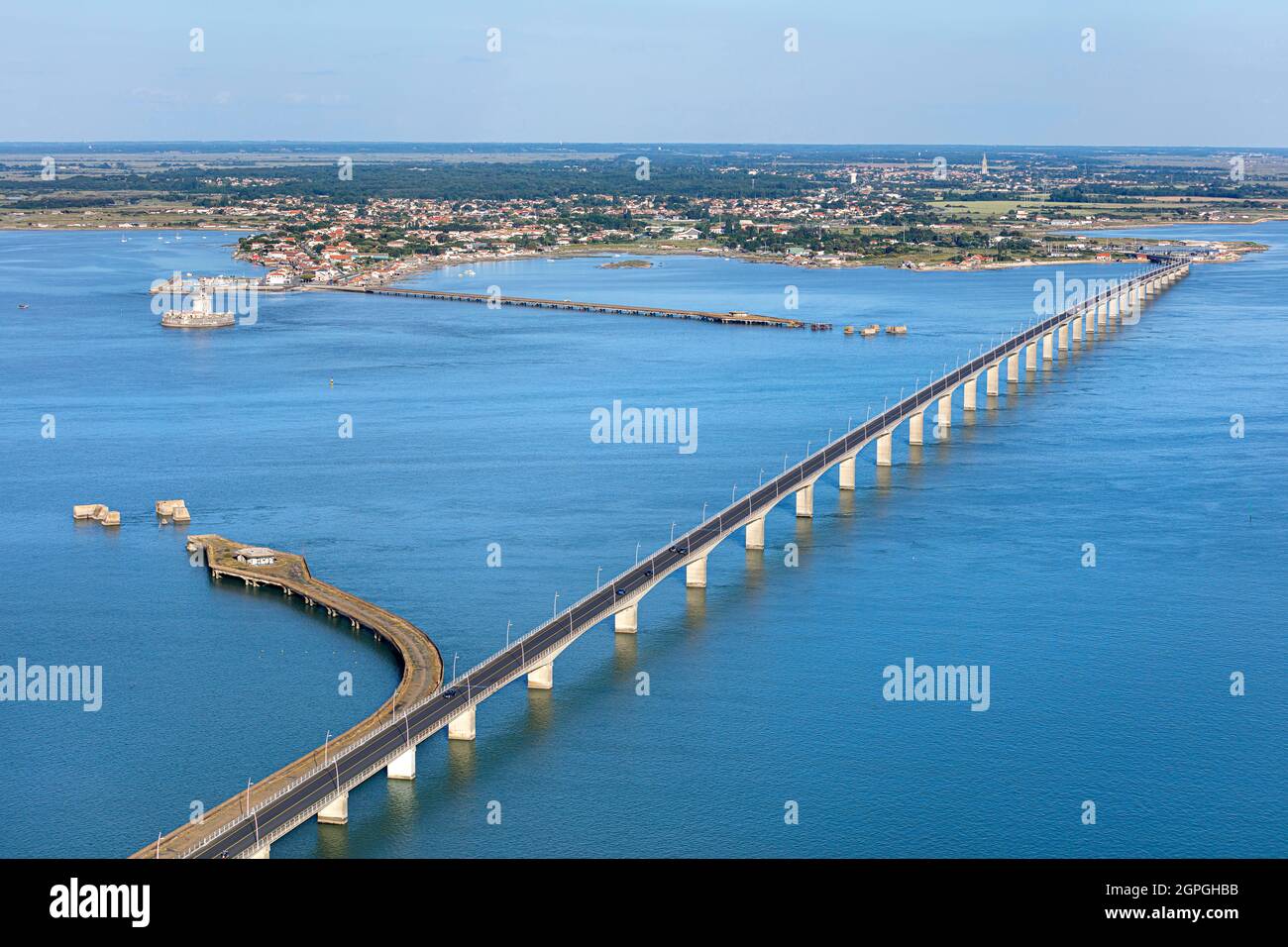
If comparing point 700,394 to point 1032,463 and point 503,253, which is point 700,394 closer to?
point 1032,463

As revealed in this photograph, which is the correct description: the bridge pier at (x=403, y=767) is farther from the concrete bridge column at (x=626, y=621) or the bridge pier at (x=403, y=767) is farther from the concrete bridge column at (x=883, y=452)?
the concrete bridge column at (x=883, y=452)

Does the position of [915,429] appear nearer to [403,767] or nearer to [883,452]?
[883,452]

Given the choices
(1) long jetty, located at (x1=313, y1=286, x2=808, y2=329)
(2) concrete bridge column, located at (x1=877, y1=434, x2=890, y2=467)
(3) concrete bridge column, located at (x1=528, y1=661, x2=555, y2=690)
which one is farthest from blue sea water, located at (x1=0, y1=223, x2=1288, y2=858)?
(1) long jetty, located at (x1=313, y1=286, x2=808, y2=329)

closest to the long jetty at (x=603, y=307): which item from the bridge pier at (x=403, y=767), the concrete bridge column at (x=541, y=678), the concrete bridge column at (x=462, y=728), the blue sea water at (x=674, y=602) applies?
the blue sea water at (x=674, y=602)

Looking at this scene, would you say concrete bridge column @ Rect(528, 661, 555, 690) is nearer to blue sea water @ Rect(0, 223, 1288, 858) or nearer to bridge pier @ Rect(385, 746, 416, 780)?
blue sea water @ Rect(0, 223, 1288, 858)

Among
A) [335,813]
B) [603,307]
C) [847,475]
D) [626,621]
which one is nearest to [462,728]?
[335,813]
